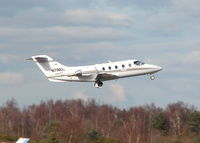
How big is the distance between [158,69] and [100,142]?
32.4 m

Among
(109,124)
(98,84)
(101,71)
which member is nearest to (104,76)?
(101,71)

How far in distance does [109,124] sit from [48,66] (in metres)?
96.0

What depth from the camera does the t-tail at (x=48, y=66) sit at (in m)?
80.7

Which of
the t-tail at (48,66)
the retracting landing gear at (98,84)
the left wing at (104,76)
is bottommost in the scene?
the retracting landing gear at (98,84)

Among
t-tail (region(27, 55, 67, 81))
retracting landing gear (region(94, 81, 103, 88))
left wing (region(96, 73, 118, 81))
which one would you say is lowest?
retracting landing gear (region(94, 81, 103, 88))

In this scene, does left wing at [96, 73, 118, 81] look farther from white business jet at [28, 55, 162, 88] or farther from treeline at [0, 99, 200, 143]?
treeline at [0, 99, 200, 143]

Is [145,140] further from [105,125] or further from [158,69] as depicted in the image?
[158,69]

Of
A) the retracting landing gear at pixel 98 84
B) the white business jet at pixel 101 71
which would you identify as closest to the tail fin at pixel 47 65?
the white business jet at pixel 101 71

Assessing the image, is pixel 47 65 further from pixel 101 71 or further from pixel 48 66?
pixel 101 71

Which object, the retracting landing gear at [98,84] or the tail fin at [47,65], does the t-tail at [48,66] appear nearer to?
the tail fin at [47,65]

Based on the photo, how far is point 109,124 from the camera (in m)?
176

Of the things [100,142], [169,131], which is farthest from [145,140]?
[100,142]

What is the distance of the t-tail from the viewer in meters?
80.7

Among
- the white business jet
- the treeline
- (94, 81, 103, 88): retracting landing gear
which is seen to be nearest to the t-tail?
the white business jet
